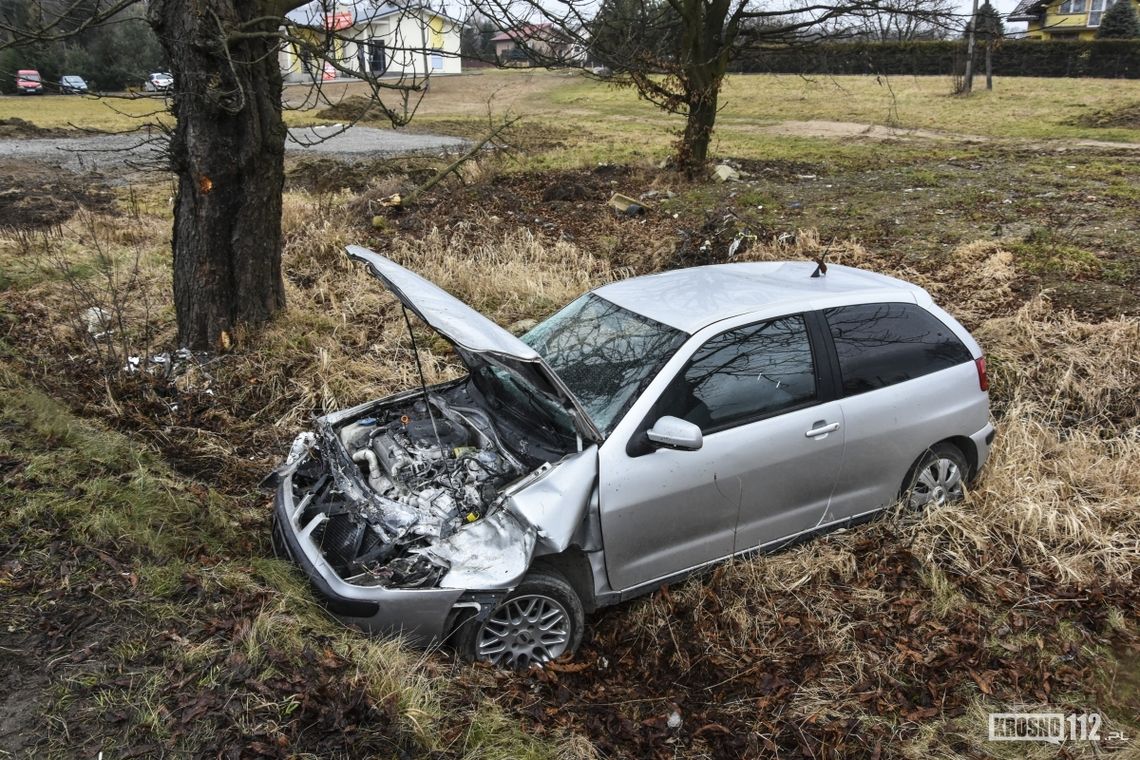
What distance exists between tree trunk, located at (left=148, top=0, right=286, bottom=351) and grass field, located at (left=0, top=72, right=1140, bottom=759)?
1.35 ft

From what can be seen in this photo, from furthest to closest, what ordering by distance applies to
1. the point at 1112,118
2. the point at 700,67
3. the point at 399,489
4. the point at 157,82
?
the point at 1112,118
the point at 700,67
the point at 157,82
the point at 399,489

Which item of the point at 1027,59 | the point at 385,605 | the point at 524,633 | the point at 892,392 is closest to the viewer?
the point at 385,605

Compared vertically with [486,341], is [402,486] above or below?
below

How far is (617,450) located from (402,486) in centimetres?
112

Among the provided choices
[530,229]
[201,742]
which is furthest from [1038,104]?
[201,742]

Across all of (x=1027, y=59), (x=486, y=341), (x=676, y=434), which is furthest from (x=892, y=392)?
(x=1027, y=59)

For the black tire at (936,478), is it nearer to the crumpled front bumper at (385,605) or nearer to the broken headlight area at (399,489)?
the broken headlight area at (399,489)

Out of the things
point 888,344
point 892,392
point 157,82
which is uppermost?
point 157,82

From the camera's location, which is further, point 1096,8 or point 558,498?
point 1096,8

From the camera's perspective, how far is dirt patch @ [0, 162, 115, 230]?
12.4m

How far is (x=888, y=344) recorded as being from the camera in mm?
4742

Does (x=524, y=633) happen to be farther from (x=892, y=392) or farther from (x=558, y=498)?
(x=892, y=392)

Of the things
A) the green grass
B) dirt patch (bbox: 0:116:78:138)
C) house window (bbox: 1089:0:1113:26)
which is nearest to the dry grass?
the green grass

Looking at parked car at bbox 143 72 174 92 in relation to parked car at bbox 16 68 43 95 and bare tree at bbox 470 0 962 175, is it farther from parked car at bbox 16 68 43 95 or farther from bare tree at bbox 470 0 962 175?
Result: bare tree at bbox 470 0 962 175
